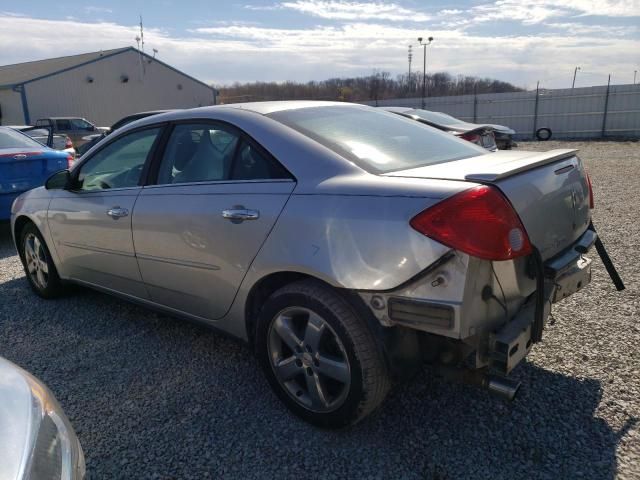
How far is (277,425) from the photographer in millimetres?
2566

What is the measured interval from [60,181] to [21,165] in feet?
10.1

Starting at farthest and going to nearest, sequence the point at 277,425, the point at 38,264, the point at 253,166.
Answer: the point at 38,264
the point at 253,166
the point at 277,425

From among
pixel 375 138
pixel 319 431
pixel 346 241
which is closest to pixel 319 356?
pixel 319 431

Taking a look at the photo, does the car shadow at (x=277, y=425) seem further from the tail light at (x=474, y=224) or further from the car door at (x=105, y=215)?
Result: the tail light at (x=474, y=224)

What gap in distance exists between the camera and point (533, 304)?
7.64 ft

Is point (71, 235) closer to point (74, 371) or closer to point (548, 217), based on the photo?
point (74, 371)

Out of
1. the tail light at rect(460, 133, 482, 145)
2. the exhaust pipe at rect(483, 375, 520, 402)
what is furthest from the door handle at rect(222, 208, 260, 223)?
the tail light at rect(460, 133, 482, 145)

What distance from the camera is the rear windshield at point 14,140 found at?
22.4ft

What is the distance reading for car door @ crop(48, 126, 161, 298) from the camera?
3.35 m

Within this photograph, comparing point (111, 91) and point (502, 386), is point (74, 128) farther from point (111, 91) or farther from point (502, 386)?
point (502, 386)

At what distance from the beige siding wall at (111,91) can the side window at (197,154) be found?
31540mm

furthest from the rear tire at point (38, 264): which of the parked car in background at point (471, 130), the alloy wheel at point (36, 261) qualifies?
the parked car in background at point (471, 130)

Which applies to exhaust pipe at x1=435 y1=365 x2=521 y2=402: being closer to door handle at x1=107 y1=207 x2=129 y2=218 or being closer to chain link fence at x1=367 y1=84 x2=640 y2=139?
door handle at x1=107 y1=207 x2=129 y2=218

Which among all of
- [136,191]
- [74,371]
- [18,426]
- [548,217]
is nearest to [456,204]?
[548,217]
